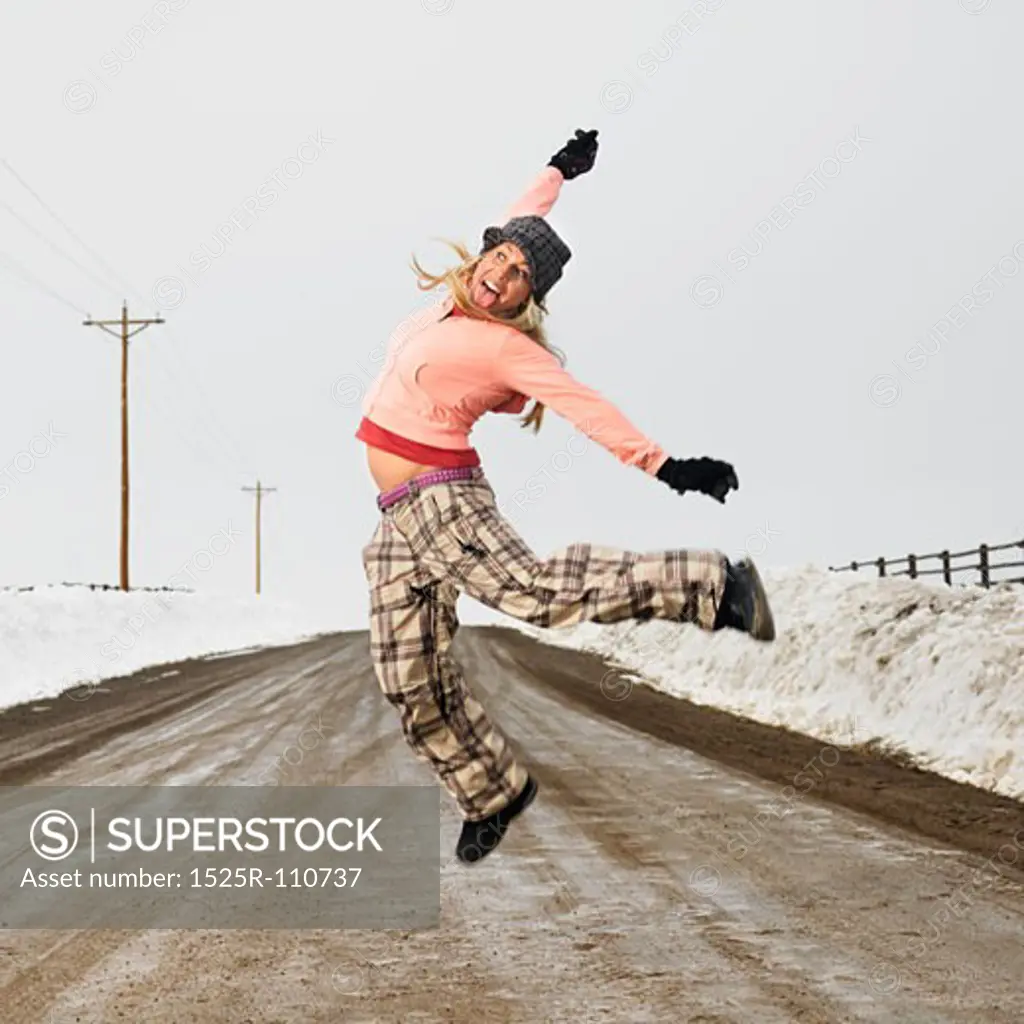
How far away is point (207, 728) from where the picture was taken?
14984 mm

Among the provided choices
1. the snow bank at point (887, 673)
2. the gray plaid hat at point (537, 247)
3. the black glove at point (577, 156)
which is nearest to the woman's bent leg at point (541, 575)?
the gray plaid hat at point (537, 247)

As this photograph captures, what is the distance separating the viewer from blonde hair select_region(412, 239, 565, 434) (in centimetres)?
284

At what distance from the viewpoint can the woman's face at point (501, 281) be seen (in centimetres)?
284

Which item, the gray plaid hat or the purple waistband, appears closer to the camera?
the gray plaid hat

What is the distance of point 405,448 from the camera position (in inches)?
119

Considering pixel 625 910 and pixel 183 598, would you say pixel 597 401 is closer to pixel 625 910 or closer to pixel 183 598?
pixel 625 910

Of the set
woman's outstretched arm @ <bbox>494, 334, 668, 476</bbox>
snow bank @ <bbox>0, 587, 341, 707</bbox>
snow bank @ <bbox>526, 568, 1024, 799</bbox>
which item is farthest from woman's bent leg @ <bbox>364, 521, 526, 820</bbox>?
snow bank @ <bbox>0, 587, 341, 707</bbox>

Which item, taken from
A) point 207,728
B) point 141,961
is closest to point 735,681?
point 207,728

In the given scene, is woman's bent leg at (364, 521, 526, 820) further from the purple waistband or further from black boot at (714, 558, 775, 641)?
black boot at (714, 558, 775, 641)

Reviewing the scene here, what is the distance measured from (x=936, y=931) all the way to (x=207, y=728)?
1029 cm

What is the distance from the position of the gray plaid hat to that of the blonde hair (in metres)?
0.04

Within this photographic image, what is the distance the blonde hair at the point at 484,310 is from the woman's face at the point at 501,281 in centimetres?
2

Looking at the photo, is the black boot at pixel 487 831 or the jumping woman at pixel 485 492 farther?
the black boot at pixel 487 831

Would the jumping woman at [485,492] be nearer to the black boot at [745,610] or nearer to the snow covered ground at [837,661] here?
the black boot at [745,610]
